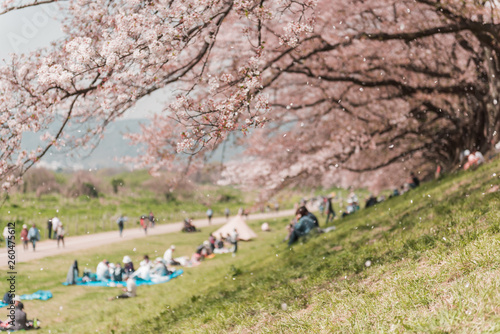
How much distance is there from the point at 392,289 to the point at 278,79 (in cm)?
1176

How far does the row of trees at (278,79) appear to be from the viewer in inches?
253

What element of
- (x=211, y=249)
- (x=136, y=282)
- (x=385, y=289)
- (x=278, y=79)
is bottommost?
(x=211, y=249)

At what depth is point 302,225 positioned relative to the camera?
50.6ft

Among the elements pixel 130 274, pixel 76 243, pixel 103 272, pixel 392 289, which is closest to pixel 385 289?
pixel 392 289

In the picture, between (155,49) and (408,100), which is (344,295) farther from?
(408,100)

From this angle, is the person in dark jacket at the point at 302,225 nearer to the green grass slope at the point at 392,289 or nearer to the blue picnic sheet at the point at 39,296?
the green grass slope at the point at 392,289

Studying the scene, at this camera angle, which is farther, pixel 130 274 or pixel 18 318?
pixel 130 274

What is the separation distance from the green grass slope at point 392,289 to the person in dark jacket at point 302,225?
5776 millimetres

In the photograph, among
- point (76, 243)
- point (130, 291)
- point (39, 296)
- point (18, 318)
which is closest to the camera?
point (18, 318)

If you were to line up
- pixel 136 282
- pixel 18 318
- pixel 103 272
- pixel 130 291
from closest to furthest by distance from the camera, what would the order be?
pixel 18 318 < pixel 130 291 < pixel 136 282 < pixel 103 272

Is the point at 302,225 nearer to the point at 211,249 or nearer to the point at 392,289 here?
the point at 211,249

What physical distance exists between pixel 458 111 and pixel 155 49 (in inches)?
605

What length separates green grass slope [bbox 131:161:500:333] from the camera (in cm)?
367

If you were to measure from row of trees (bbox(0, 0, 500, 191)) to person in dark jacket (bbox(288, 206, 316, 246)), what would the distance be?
1783 millimetres
